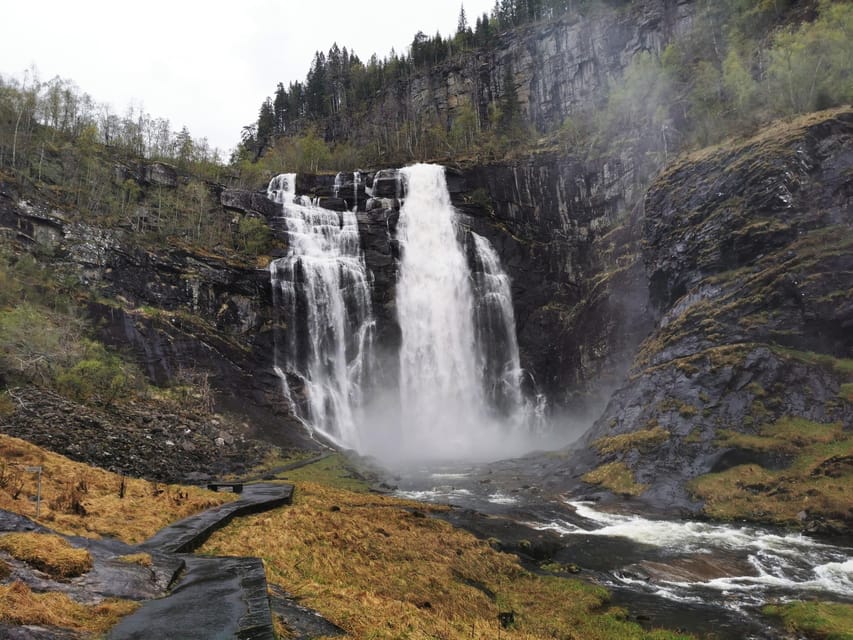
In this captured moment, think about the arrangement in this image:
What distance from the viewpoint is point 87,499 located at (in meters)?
12.5

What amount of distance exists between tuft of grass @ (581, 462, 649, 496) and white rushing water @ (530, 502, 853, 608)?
3320mm

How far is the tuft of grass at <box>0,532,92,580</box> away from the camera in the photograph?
6988 mm

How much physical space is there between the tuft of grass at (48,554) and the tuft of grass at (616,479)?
23.6 meters

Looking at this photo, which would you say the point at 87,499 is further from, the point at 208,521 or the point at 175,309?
the point at 175,309

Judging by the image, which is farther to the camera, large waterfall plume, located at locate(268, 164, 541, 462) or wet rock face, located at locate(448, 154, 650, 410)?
Answer: large waterfall plume, located at locate(268, 164, 541, 462)

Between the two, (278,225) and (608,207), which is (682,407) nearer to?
(608,207)

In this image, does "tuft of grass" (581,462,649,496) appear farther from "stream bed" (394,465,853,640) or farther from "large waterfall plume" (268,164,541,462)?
"large waterfall plume" (268,164,541,462)

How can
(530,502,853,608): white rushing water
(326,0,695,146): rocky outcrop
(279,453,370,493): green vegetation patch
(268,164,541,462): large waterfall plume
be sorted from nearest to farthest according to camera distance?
(530,502,853,608): white rushing water → (279,453,370,493): green vegetation patch → (268,164,541,462): large waterfall plume → (326,0,695,146): rocky outcrop

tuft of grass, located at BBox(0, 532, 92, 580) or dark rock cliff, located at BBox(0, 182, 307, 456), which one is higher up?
dark rock cliff, located at BBox(0, 182, 307, 456)

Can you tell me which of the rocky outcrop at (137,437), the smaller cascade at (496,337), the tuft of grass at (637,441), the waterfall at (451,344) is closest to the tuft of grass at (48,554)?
the rocky outcrop at (137,437)

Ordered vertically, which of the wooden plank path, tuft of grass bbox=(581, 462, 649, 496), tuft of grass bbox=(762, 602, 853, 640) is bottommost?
tuft of grass bbox=(762, 602, 853, 640)

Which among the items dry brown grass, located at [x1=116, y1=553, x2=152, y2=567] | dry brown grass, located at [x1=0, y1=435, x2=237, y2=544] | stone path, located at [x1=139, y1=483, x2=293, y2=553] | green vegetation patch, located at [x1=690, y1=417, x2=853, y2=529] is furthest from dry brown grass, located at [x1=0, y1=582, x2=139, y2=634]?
green vegetation patch, located at [x1=690, y1=417, x2=853, y2=529]

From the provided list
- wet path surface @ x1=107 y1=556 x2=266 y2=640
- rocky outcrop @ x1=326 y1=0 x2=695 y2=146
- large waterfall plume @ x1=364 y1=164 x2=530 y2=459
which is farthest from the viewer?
rocky outcrop @ x1=326 y1=0 x2=695 y2=146

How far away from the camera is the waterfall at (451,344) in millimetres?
47719
